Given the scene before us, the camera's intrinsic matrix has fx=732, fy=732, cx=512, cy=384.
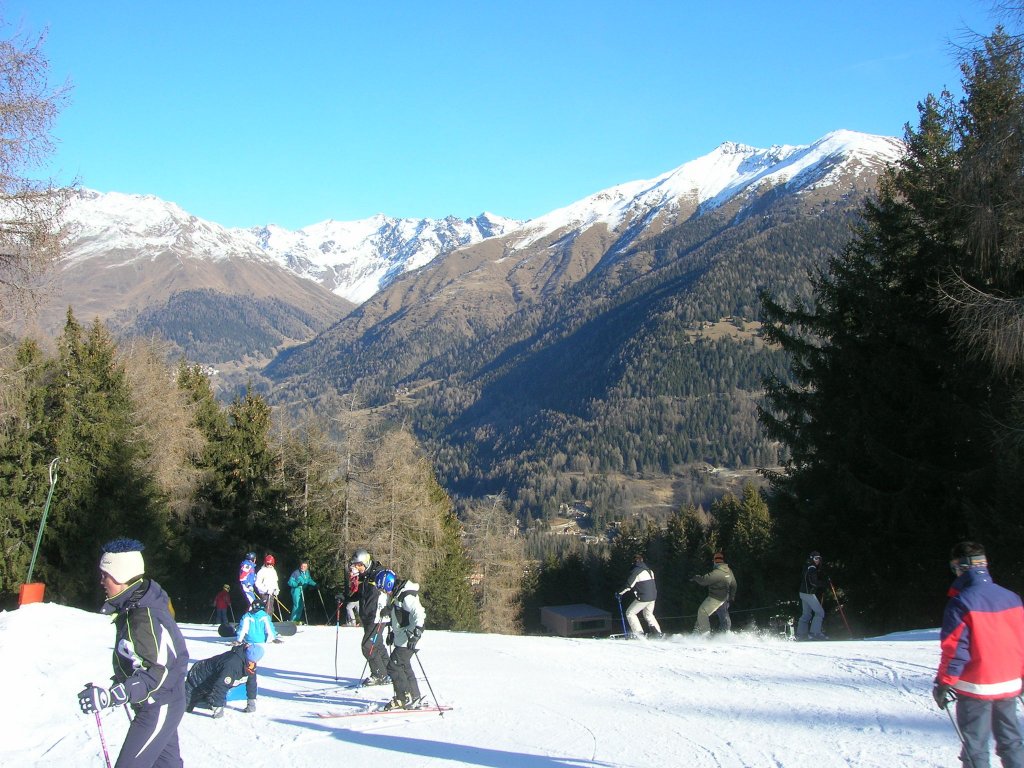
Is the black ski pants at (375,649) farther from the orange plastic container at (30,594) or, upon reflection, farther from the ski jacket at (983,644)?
the orange plastic container at (30,594)

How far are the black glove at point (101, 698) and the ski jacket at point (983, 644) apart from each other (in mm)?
5441

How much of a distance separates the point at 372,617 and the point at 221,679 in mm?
1893

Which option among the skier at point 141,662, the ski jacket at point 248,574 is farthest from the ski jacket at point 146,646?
the ski jacket at point 248,574

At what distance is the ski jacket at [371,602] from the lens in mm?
9164

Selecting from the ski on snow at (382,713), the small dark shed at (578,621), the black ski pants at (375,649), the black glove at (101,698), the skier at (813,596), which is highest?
the black glove at (101,698)

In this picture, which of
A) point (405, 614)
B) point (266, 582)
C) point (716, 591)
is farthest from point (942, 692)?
point (266, 582)

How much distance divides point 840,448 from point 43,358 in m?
24.6

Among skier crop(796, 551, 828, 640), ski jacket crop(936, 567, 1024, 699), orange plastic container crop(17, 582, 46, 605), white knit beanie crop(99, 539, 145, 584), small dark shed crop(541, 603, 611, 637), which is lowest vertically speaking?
small dark shed crop(541, 603, 611, 637)

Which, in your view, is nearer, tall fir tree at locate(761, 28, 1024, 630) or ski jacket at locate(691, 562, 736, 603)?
ski jacket at locate(691, 562, 736, 603)

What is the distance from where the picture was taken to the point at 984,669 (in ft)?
16.5

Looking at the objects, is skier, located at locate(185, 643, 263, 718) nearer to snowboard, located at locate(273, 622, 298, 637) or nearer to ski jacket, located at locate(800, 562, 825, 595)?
snowboard, located at locate(273, 622, 298, 637)

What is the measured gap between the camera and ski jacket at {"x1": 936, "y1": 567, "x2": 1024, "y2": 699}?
502cm

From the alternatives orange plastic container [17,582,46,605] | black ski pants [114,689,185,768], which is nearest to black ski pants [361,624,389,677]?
black ski pants [114,689,185,768]

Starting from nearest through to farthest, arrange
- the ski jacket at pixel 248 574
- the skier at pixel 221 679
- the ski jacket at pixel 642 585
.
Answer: the skier at pixel 221 679 < the ski jacket at pixel 248 574 < the ski jacket at pixel 642 585
